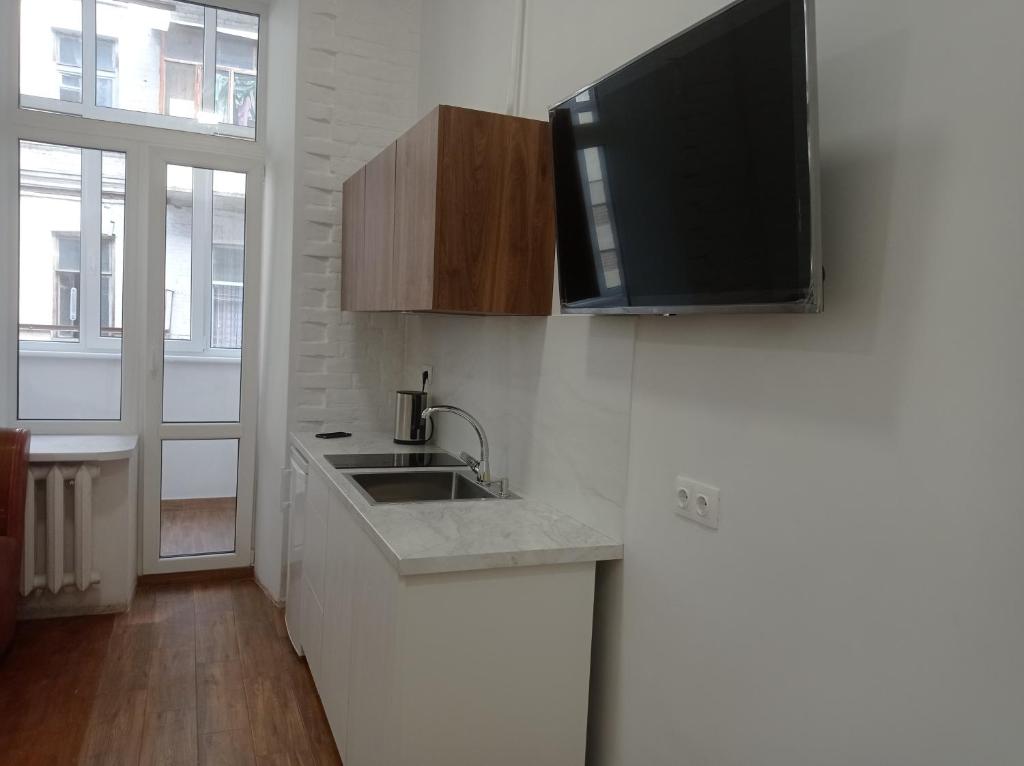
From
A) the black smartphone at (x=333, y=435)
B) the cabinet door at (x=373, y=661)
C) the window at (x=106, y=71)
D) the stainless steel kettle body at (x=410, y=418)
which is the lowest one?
the cabinet door at (x=373, y=661)

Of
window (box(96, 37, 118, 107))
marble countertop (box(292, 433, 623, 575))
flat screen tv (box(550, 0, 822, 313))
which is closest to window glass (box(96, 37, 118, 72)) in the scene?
window (box(96, 37, 118, 107))

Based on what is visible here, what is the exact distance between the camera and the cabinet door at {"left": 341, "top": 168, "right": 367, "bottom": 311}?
3.05 m

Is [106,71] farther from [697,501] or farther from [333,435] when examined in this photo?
[697,501]

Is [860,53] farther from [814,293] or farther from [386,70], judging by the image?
[386,70]

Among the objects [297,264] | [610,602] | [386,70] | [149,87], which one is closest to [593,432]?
[610,602]

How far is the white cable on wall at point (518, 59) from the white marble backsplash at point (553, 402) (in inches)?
28.4

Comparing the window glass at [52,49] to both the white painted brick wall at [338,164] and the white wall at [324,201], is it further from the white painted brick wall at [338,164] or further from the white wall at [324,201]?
the white painted brick wall at [338,164]

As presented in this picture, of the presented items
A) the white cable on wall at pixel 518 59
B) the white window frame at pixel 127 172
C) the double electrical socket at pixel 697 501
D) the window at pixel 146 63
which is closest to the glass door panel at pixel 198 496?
the white window frame at pixel 127 172

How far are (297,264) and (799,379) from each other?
8.58ft

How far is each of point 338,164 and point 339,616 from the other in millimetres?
2146

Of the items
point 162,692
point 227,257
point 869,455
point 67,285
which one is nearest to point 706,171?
point 869,455

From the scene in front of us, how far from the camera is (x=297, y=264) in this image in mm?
3406

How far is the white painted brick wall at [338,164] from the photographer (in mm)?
3412

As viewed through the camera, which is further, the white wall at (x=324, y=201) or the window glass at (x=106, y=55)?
the window glass at (x=106, y=55)
